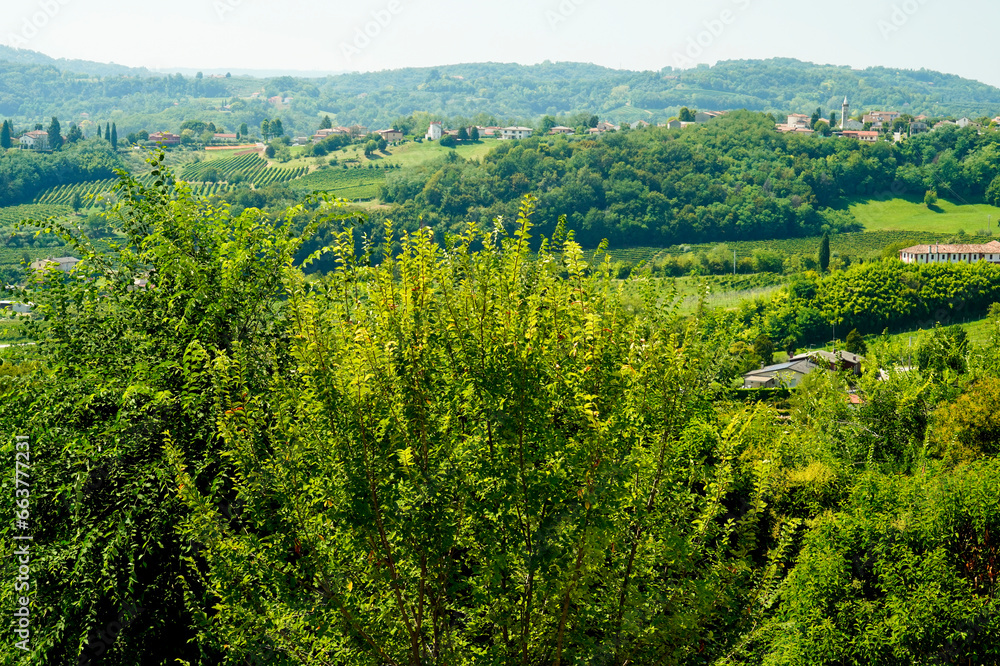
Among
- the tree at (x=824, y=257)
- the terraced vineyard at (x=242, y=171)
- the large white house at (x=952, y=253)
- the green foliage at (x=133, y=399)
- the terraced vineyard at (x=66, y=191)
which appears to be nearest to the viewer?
the green foliage at (x=133, y=399)

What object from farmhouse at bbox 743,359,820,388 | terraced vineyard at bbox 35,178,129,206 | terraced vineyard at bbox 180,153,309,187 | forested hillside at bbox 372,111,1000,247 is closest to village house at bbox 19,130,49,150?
terraced vineyard at bbox 35,178,129,206

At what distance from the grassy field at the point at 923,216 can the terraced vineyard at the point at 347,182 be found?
63571 millimetres

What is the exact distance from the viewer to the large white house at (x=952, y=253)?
78125mm

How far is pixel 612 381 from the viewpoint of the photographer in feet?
17.8

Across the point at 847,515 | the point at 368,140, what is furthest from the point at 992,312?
the point at 368,140

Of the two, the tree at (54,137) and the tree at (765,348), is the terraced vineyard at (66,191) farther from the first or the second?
the tree at (765,348)

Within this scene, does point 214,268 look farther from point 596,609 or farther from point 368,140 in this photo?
point 368,140

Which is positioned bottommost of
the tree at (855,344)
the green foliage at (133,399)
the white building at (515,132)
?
the tree at (855,344)

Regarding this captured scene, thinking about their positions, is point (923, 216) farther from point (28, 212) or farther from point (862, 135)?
point (28, 212)

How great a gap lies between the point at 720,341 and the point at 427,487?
243 centimetres

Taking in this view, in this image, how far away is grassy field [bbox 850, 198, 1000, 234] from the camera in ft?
324

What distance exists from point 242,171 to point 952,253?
97.2m

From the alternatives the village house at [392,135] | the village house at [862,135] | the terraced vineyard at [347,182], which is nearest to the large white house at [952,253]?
the village house at [862,135]

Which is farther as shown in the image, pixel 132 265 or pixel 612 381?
pixel 132 265
